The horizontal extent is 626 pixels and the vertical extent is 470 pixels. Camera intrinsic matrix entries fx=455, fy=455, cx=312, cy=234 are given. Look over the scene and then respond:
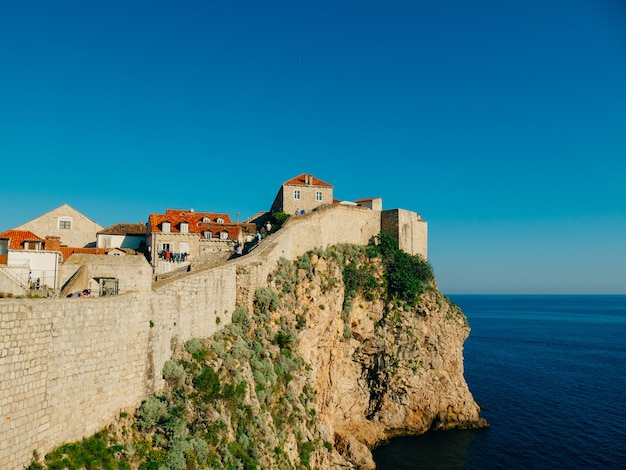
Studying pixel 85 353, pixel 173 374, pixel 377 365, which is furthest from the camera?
pixel 377 365

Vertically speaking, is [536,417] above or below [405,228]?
below

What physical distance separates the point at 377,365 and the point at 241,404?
22706 mm

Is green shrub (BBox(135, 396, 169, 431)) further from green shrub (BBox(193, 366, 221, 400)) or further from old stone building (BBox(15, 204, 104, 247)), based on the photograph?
old stone building (BBox(15, 204, 104, 247))

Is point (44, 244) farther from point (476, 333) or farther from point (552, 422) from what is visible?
point (476, 333)

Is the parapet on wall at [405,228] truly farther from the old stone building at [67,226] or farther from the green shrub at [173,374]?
the green shrub at [173,374]

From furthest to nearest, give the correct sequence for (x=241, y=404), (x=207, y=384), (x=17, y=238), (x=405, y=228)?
(x=405, y=228), (x=17, y=238), (x=241, y=404), (x=207, y=384)

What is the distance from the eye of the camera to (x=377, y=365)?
42688 mm

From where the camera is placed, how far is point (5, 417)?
12453mm

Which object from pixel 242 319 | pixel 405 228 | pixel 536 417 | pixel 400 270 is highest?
pixel 405 228

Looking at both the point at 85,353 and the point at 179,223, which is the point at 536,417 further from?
the point at 85,353

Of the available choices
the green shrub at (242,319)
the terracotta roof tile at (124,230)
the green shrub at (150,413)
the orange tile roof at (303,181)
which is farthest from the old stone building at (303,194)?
the green shrub at (150,413)

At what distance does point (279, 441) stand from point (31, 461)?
44.6ft

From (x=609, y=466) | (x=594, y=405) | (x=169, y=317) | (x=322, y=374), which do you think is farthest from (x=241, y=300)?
(x=594, y=405)

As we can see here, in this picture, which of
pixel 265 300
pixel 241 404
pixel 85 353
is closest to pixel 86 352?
pixel 85 353
